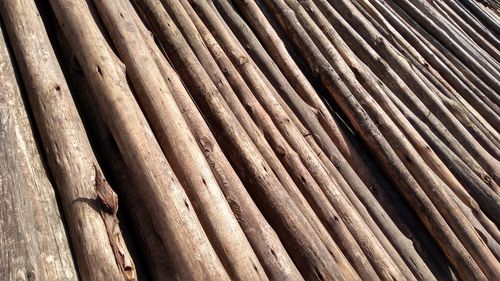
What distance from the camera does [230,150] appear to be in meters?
1.95

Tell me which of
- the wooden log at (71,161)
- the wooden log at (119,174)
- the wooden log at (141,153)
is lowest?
the wooden log at (119,174)

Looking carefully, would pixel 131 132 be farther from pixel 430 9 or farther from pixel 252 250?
pixel 430 9

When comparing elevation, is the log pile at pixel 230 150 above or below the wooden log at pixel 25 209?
above

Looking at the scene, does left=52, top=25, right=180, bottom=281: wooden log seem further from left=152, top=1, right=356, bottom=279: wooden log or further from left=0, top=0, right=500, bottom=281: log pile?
left=152, top=1, right=356, bottom=279: wooden log

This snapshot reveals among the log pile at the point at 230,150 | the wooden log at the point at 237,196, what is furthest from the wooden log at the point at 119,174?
the wooden log at the point at 237,196

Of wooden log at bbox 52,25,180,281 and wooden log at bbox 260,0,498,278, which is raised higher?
wooden log at bbox 260,0,498,278

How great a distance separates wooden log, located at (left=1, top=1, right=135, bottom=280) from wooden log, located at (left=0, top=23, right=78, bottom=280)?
0.04m

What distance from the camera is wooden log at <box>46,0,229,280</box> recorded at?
141 cm

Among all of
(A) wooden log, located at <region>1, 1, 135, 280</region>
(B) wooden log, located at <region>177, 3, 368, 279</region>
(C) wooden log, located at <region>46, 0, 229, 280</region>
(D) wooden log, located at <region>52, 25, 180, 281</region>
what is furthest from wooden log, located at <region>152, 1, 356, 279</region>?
(A) wooden log, located at <region>1, 1, 135, 280</region>

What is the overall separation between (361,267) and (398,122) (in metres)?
1.20

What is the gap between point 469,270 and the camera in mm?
2291

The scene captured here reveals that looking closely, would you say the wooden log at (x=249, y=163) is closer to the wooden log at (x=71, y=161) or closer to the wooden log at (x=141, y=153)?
the wooden log at (x=141, y=153)

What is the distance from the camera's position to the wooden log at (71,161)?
132cm

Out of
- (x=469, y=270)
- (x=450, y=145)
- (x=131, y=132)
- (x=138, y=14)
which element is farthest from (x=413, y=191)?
(x=138, y=14)
